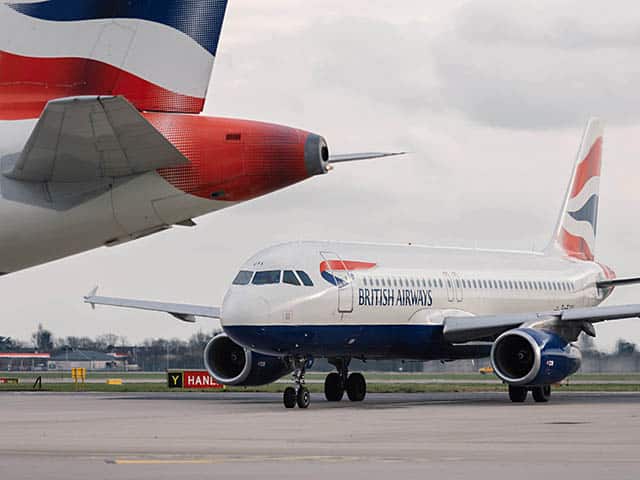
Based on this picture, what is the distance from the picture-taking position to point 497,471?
49.5 ft

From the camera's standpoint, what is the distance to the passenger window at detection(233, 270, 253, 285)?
106ft

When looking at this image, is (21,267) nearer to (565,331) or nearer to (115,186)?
(115,186)

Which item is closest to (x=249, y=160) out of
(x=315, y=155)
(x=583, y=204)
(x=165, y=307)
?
(x=315, y=155)

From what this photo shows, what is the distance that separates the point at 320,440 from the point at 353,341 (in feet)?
45.3

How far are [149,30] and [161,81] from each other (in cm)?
40

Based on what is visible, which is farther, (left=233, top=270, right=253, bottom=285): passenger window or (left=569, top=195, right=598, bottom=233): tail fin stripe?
(left=569, top=195, right=598, bottom=233): tail fin stripe

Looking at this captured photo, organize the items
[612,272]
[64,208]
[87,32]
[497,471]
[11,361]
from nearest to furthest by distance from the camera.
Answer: [64,208]
[87,32]
[497,471]
[612,272]
[11,361]

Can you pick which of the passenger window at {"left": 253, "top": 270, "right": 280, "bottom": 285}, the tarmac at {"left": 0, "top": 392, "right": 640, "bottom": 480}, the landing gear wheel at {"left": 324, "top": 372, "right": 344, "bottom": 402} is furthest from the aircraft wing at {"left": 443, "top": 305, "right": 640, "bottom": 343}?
the passenger window at {"left": 253, "top": 270, "right": 280, "bottom": 285}

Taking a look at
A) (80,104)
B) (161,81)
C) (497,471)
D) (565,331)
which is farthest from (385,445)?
(565,331)

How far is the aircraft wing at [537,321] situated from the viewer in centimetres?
3475

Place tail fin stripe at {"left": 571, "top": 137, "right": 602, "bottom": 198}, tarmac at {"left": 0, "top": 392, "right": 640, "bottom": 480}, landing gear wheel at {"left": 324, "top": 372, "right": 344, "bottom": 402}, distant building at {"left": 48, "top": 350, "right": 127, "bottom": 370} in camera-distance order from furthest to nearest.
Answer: distant building at {"left": 48, "top": 350, "right": 127, "bottom": 370}, tail fin stripe at {"left": 571, "top": 137, "right": 602, "bottom": 198}, landing gear wheel at {"left": 324, "top": 372, "right": 344, "bottom": 402}, tarmac at {"left": 0, "top": 392, "right": 640, "bottom": 480}

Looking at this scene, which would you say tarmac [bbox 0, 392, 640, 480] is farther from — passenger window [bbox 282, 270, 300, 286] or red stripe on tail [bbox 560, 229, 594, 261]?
red stripe on tail [bbox 560, 229, 594, 261]

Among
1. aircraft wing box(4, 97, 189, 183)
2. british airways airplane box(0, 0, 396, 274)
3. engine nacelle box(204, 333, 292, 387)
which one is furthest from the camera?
engine nacelle box(204, 333, 292, 387)

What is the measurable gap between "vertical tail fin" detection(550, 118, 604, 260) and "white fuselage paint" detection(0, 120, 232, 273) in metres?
37.7
